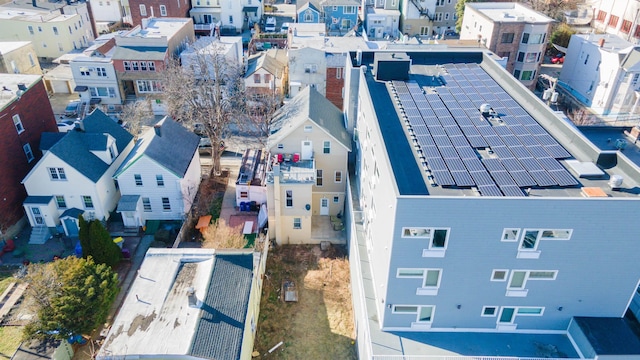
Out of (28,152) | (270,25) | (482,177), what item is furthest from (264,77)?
(482,177)

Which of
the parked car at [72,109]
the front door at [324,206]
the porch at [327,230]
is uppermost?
the parked car at [72,109]

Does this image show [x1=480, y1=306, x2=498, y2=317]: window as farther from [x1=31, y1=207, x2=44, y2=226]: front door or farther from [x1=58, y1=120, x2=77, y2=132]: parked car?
[x1=58, y1=120, x2=77, y2=132]: parked car

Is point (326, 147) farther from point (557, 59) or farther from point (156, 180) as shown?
point (557, 59)

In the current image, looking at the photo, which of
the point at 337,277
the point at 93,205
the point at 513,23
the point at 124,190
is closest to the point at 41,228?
the point at 93,205

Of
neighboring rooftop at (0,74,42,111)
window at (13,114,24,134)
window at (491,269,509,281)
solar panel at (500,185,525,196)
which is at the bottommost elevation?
window at (491,269,509,281)

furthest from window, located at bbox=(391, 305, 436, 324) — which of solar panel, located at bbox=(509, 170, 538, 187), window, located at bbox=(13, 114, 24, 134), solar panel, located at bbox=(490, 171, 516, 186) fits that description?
window, located at bbox=(13, 114, 24, 134)

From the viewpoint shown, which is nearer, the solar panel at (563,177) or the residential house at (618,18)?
the solar panel at (563,177)

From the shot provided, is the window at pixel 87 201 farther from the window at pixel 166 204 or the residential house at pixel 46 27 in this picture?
the residential house at pixel 46 27

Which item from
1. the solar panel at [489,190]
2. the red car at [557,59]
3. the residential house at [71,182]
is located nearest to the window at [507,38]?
the red car at [557,59]
